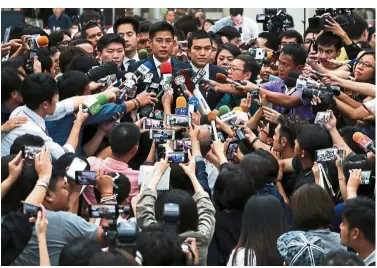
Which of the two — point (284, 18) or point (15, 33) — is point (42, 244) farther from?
point (284, 18)

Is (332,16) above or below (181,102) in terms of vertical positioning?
above

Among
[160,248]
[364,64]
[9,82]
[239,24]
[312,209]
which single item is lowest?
[239,24]

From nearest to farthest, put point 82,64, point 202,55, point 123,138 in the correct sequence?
1. point 123,138
2. point 82,64
3. point 202,55

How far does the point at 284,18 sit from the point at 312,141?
17.1ft

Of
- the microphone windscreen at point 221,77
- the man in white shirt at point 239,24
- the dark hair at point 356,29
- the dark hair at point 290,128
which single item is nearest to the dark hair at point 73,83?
the microphone windscreen at point 221,77

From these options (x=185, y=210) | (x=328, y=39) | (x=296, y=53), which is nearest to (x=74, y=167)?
(x=185, y=210)

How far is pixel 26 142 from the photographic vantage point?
5.17 meters

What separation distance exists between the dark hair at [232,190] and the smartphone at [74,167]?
0.78 m

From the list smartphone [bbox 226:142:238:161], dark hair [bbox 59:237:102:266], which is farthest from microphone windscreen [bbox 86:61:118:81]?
dark hair [bbox 59:237:102:266]

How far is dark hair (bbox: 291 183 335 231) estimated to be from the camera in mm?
4762

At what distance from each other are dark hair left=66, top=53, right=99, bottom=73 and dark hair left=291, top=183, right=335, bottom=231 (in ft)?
8.30

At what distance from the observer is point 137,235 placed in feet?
13.3

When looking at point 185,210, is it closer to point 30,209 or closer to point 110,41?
point 30,209

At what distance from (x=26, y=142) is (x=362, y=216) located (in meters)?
1.71
